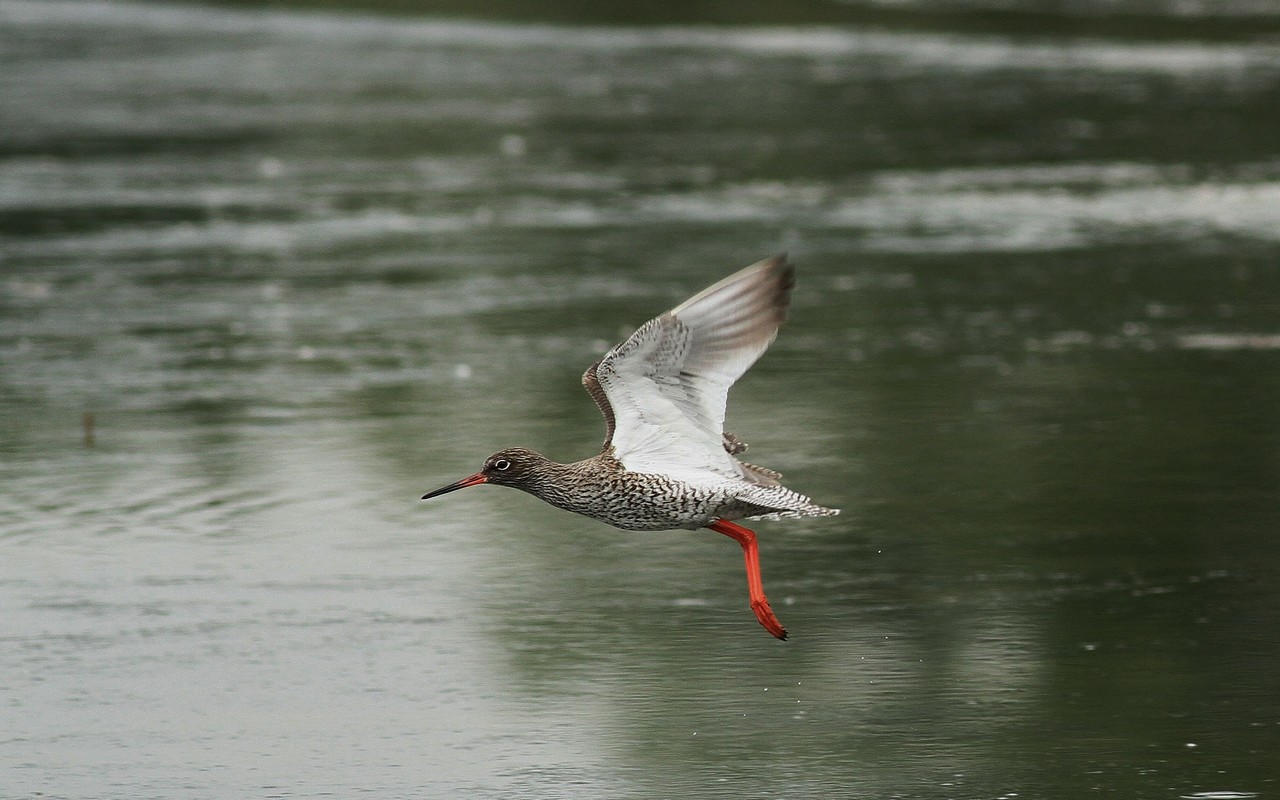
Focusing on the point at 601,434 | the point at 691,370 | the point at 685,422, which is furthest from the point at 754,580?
the point at 601,434

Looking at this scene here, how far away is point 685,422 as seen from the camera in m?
6.77

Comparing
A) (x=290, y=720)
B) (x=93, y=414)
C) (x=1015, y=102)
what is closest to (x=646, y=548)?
(x=290, y=720)

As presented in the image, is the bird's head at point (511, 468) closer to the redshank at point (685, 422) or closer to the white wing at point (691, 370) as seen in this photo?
the redshank at point (685, 422)

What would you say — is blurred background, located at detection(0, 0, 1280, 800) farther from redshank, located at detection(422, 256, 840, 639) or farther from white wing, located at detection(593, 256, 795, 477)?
white wing, located at detection(593, 256, 795, 477)

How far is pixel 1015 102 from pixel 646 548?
46.8 feet

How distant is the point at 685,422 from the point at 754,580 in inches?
20.7

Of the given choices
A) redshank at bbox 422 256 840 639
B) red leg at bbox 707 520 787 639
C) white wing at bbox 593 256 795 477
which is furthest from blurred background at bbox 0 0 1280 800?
white wing at bbox 593 256 795 477

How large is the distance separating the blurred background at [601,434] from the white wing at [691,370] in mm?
660

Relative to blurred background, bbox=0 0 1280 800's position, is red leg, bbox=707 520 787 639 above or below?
above

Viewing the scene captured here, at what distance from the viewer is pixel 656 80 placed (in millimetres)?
24094

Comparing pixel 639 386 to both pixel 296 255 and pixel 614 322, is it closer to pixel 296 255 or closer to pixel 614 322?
pixel 614 322

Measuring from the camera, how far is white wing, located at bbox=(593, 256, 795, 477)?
21.7ft

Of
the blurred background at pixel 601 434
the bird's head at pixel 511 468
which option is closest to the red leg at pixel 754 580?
the blurred background at pixel 601 434

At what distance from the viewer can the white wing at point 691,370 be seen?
6.62 meters
